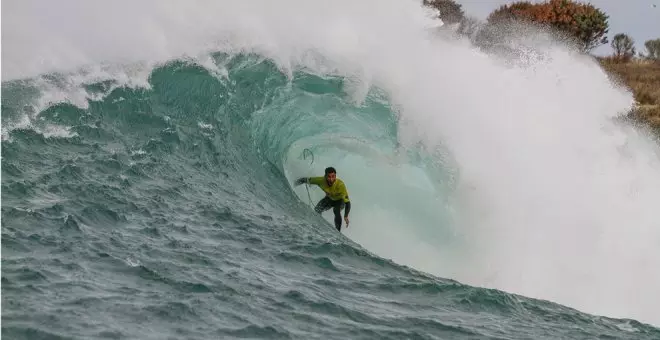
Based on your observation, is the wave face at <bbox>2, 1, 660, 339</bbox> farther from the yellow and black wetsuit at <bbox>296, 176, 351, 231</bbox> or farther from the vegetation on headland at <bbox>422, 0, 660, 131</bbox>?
the vegetation on headland at <bbox>422, 0, 660, 131</bbox>

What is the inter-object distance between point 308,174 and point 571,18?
32.7 m

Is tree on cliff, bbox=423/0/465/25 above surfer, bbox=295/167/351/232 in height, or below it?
above

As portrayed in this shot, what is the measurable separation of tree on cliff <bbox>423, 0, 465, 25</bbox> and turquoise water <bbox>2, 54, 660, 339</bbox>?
29639mm

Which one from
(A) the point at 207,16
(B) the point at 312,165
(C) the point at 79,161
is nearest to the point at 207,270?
(C) the point at 79,161

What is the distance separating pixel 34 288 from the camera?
7168mm

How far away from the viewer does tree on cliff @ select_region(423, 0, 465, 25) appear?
44.8 m

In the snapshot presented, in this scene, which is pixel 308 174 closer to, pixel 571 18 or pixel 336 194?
pixel 336 194

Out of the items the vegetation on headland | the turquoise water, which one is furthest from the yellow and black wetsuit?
the vegetation on headland

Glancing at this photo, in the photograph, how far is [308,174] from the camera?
52.0 ft

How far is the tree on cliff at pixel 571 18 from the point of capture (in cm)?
4447

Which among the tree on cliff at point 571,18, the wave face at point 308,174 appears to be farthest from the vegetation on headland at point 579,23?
the wave face at point 308,174

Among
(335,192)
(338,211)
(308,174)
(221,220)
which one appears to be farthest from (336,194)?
(221,220)

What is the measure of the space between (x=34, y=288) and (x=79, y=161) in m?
4.41

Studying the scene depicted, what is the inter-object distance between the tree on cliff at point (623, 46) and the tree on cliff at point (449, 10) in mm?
8499
